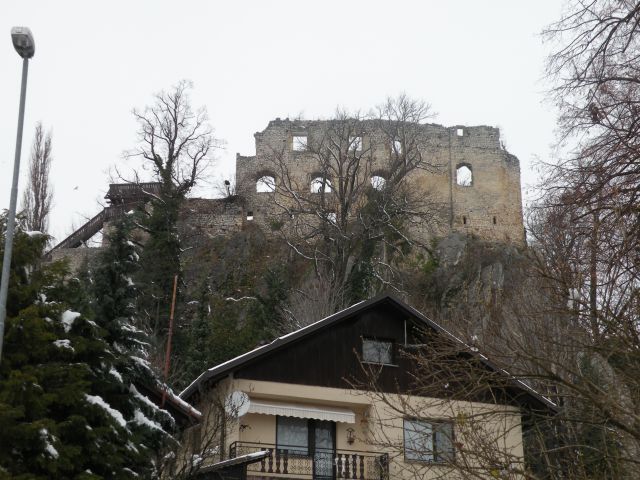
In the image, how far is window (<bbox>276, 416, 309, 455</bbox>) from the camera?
21203 mm

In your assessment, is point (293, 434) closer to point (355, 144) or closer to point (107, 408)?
point (107, 408)

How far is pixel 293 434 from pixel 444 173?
98.3 feet

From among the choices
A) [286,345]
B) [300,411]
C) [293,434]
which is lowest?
[293,434]

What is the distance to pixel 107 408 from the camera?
13.4 meters

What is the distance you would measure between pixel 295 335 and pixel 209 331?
11144 millimetres

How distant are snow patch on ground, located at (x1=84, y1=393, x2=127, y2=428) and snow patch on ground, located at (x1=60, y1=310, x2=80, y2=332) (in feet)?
3.47

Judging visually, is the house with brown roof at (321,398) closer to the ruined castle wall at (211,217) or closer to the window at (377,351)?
the window at (377,351)

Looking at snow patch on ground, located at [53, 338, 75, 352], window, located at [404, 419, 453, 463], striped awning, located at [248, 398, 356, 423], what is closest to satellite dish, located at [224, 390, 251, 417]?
striped awning, located at [248, 398, 356, 423]

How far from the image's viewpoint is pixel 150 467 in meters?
14.4

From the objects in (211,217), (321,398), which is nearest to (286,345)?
(321,398)

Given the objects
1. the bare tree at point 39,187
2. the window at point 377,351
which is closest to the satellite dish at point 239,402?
the window at point 377,351

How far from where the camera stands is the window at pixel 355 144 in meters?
43.5

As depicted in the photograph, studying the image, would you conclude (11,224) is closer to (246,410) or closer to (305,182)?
(246,410)

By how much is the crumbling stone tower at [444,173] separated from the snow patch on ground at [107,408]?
3284 cm
